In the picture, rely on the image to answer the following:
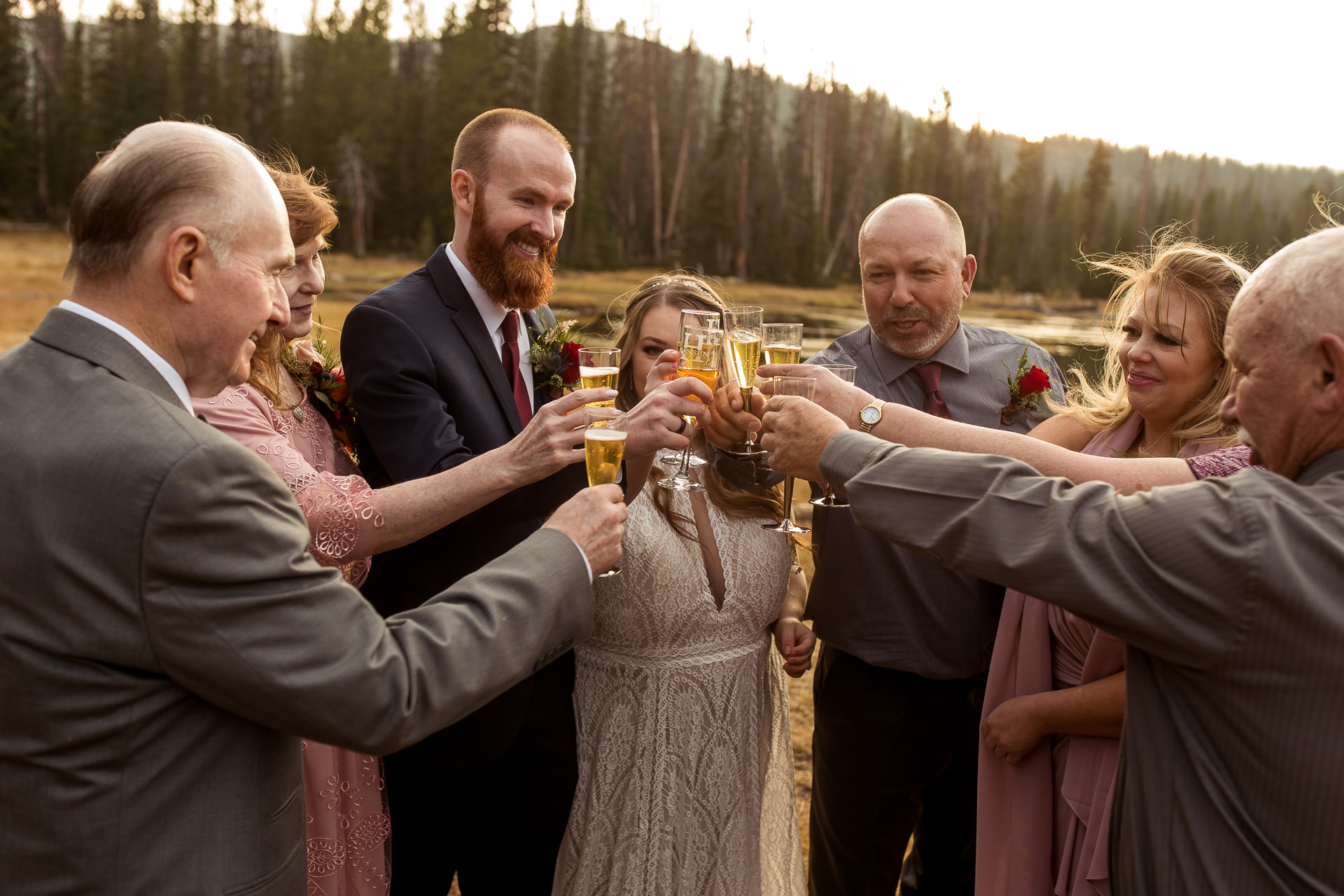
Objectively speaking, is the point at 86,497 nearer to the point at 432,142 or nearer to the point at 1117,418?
the point at 1117,418

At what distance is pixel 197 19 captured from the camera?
118ft

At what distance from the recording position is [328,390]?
3018mm

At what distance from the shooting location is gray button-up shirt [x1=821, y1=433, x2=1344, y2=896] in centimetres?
136

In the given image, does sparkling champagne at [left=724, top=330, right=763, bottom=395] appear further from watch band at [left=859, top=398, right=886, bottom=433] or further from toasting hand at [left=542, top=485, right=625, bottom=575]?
toasting hand at [left=542, top=485, right=625, bottom=575]

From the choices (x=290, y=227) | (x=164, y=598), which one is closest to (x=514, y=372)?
(x=290, y=227)

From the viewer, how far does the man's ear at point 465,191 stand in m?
3.28

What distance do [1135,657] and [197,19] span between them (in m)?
45.5

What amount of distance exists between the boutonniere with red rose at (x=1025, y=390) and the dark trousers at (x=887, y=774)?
3.59ft

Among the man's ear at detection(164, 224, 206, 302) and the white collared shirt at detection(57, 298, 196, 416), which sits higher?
the man's ear at detection(164, 224, 206, 302)

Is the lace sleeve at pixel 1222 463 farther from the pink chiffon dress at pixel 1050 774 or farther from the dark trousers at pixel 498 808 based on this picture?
the dark trousers at pixel 498 808

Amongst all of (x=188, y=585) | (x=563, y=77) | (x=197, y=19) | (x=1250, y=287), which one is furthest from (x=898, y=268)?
(x=197, y=19)

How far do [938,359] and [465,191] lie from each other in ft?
6.93

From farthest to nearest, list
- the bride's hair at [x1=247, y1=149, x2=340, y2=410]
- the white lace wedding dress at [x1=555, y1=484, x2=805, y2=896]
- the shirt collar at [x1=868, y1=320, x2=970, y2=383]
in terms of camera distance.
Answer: the shirt collar at [x1=868, y1=320, x2=970, y2=383] → the white lace wedding dress at [x1=555, y1=484, x2=805, y2=896] → the bride's hair at [x1=247, y1=149, x2=340, y2=410]

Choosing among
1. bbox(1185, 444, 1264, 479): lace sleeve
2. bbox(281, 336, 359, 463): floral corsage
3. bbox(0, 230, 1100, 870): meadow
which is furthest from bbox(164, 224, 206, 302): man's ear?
bbox(0, 230, 1100, 870): meadow
